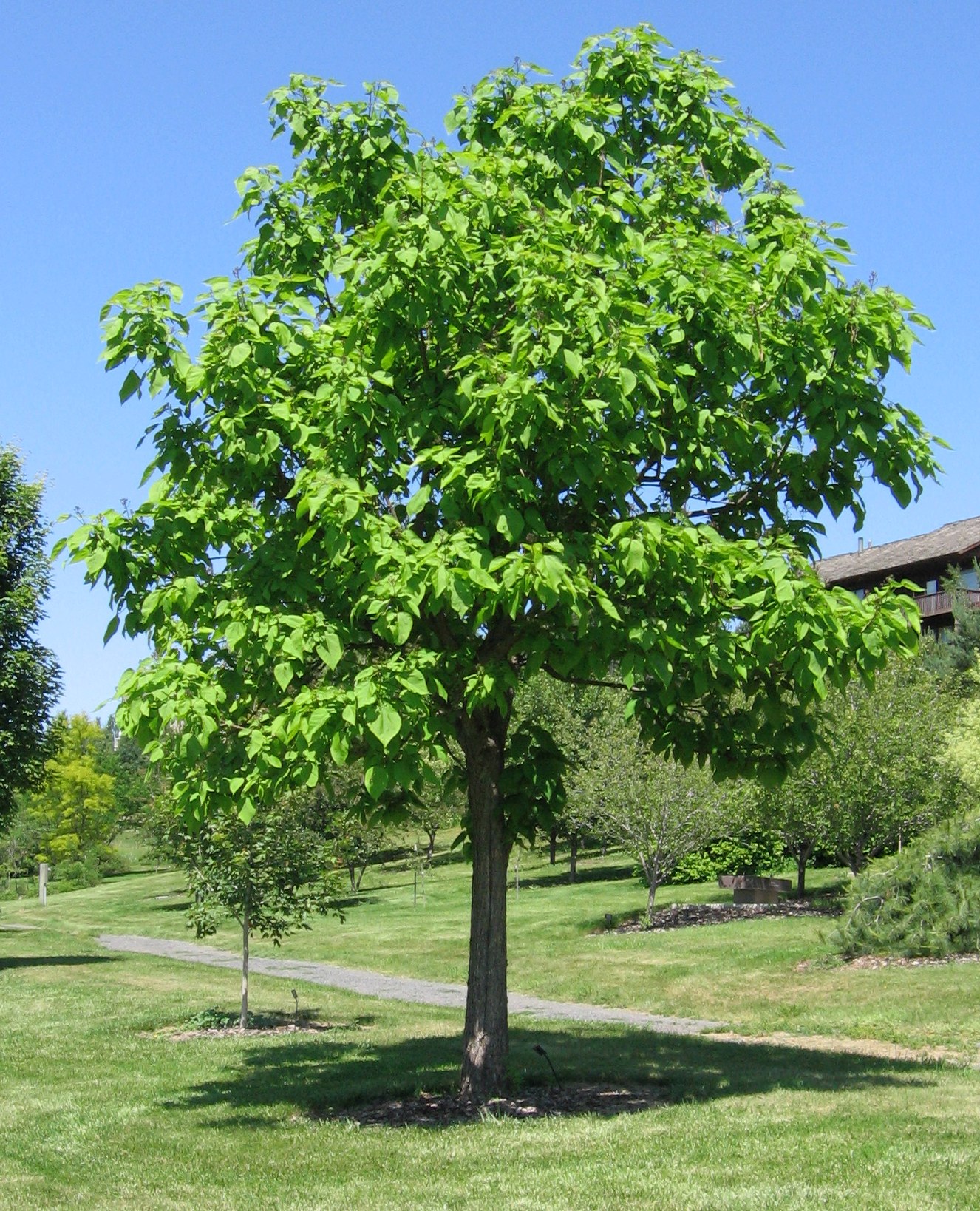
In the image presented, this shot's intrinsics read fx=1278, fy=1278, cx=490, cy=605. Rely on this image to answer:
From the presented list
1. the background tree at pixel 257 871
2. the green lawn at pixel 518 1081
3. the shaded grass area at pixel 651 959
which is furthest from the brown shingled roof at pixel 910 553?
A: the background tree at pixel 257 871

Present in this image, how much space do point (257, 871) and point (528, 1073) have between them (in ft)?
24.6

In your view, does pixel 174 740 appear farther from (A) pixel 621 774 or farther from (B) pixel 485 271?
(A) pixel 621 774

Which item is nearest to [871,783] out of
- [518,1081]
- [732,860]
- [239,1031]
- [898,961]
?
[898,961]

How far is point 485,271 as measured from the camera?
8.77 meters

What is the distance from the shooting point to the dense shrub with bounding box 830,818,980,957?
838 inches

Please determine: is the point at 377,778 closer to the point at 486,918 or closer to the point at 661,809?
the point at 486,918

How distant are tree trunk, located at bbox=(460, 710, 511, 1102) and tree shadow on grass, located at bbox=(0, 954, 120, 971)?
19.4 m

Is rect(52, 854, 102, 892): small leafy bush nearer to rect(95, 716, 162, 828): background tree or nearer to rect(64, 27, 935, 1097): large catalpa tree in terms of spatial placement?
rect(95, 716, 162, 828): background tree

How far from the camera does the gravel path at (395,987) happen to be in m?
18.9

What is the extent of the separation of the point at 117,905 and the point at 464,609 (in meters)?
52.1

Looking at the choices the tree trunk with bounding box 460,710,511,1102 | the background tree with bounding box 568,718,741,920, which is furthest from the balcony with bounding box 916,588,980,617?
the tree trunk with bounding box 460,710,511,1102

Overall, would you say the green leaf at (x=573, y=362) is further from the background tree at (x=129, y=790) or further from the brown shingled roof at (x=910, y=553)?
the brown shingled roof at (x=910, y=553)

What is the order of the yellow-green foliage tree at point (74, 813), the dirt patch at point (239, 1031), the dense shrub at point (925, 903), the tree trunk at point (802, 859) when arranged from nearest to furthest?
the dirt patch at point (239, 1031) → the dense shrub at point (925, 903) → the tree trunk at point (802, 859) → the yellow-green foliage tree at point (74, 813)

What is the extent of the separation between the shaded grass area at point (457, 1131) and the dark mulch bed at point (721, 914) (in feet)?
48.1
